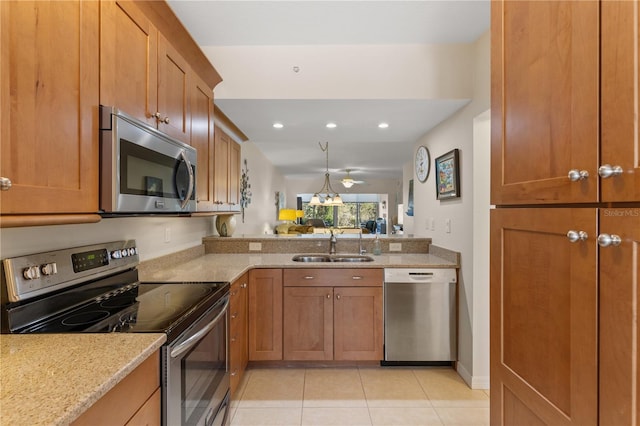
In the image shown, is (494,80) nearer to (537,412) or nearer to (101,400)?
(537,412)

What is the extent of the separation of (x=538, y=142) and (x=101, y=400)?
1.35 metres

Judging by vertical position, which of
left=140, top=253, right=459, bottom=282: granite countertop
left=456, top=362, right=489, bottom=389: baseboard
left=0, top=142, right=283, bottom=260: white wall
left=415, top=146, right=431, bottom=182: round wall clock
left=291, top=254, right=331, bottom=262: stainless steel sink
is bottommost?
left=456, top=362, right=489, bottom=389: baseboard

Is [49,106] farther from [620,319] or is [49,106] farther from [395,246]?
[395,246]

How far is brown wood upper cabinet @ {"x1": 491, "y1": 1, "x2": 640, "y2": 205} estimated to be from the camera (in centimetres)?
67

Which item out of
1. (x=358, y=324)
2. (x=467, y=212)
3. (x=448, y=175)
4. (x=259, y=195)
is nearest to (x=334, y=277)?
(x=358, y=324)

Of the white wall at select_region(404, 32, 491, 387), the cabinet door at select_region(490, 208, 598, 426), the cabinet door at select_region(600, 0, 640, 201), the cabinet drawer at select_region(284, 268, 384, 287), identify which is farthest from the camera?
the cabinet drawer at select_region(284, 268, 384, 287)

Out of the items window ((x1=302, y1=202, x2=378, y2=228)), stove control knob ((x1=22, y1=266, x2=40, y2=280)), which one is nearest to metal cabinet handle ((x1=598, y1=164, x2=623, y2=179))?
stove control knob ((x1=22, y1=266, x2=40, y2=280))

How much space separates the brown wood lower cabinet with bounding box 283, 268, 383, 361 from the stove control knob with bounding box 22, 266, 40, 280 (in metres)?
1.67

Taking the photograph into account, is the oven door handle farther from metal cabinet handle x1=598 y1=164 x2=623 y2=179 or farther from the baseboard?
the baseboard

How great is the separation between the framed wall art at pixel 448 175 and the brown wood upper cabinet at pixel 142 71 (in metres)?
2.00

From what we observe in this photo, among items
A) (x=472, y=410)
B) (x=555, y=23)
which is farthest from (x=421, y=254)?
(x=555, y=23)

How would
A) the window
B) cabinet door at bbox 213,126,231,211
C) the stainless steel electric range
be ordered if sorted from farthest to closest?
the window < cabinet door at bbox 213,126,231,211 < the stainless steel electric range

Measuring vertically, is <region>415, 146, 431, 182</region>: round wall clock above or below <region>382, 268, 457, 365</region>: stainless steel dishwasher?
above

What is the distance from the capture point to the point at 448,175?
8.95 ft
